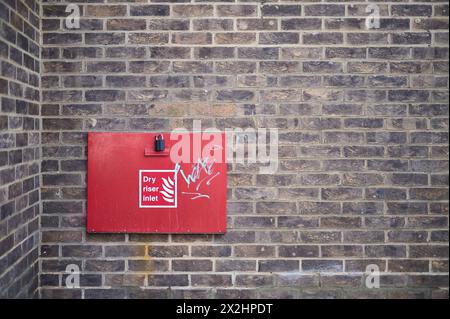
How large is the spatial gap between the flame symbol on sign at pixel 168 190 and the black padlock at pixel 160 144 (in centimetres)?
21

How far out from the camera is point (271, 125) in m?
3.10

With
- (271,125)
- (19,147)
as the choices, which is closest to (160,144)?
(271,125)

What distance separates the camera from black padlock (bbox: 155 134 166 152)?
119 inches

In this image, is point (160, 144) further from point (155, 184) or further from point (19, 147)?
point (19, 147)

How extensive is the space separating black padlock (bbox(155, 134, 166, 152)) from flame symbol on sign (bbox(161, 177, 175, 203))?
215 mm

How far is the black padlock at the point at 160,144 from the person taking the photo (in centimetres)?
303

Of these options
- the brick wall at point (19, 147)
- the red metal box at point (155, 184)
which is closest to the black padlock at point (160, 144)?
the red metal box at point (155, 184)

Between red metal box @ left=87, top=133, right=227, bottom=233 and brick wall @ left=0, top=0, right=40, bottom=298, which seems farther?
red metal box @ left=87, top=133, right=227, bottom=233

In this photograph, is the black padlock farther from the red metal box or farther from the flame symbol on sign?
the flame symbol on sign

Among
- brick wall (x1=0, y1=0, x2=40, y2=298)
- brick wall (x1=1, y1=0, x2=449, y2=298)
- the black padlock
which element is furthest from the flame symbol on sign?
brick wall (x1=0, y1=0, x2=40, y2=298)

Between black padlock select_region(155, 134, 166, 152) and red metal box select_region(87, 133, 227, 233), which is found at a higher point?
black padlock select_region(155, 134, 166, 152)

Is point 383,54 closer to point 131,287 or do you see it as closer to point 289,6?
point 289,6

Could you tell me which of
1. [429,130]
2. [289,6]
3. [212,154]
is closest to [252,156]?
[212,154]

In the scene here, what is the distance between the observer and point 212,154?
3.08 meters
